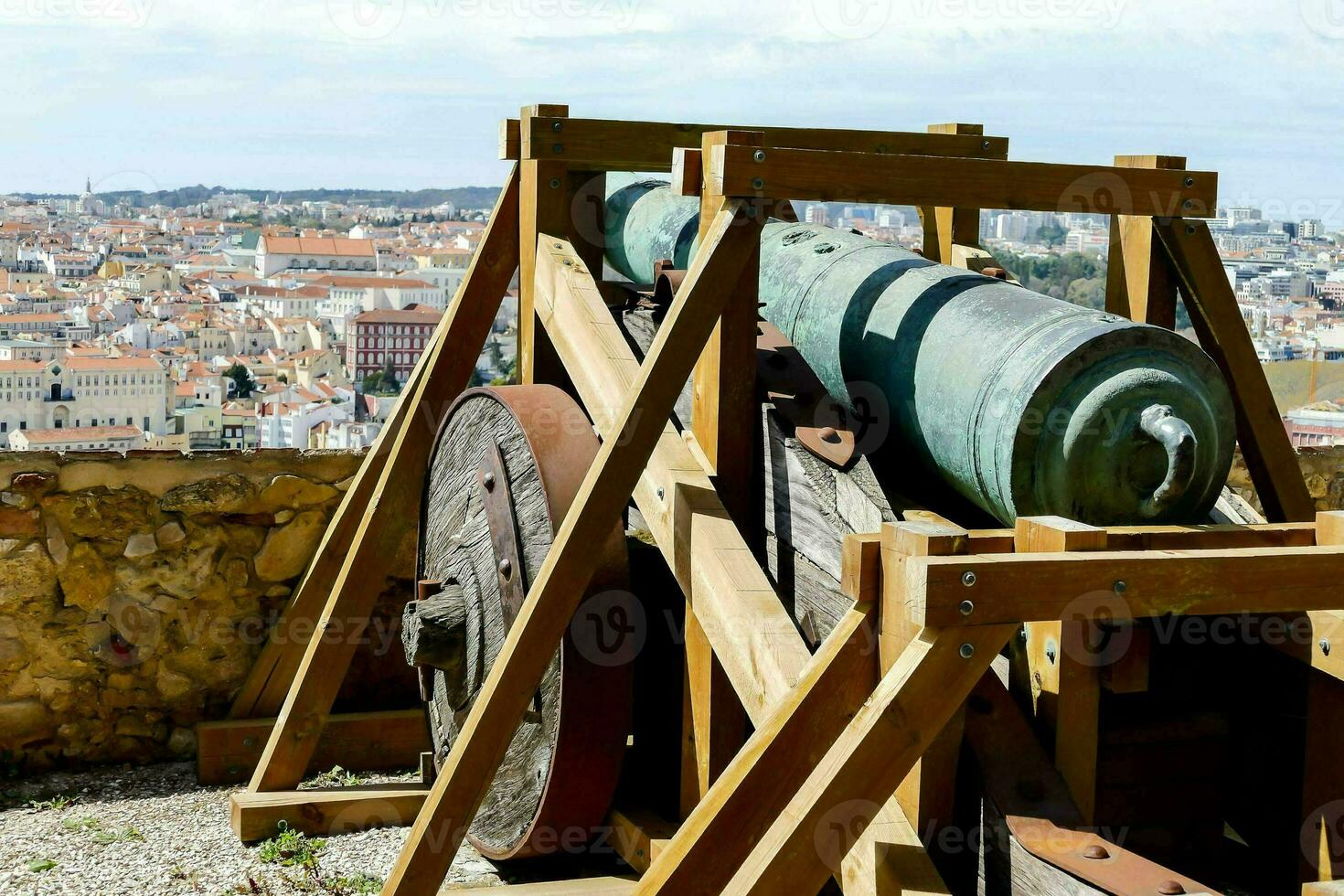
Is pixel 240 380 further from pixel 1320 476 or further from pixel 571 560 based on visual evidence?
pixel 571 560

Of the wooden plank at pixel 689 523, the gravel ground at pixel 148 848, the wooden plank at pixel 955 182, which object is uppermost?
the wooden plank at pixel 955 182

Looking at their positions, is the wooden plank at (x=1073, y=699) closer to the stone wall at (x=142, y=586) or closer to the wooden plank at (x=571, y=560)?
the wooden plank at (x=571, y=560)

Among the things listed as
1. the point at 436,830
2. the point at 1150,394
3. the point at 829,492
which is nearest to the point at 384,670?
the point at 436,830

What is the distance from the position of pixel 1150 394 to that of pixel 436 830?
5.95ft

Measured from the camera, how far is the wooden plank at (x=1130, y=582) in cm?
203

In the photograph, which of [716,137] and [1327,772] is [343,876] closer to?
[716,137]

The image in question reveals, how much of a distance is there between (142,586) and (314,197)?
17380 centimetres

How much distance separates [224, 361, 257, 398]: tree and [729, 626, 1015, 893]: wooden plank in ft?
142

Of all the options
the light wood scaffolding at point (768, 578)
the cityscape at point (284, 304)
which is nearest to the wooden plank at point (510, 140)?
the light wood scaffolding at point (768, 578)

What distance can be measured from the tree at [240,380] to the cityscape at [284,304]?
6.8 inches

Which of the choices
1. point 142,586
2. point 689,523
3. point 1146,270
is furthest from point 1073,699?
point 142,586

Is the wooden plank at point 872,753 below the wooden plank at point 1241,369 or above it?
below

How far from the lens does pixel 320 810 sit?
13.5 feet

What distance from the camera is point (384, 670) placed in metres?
4.86
